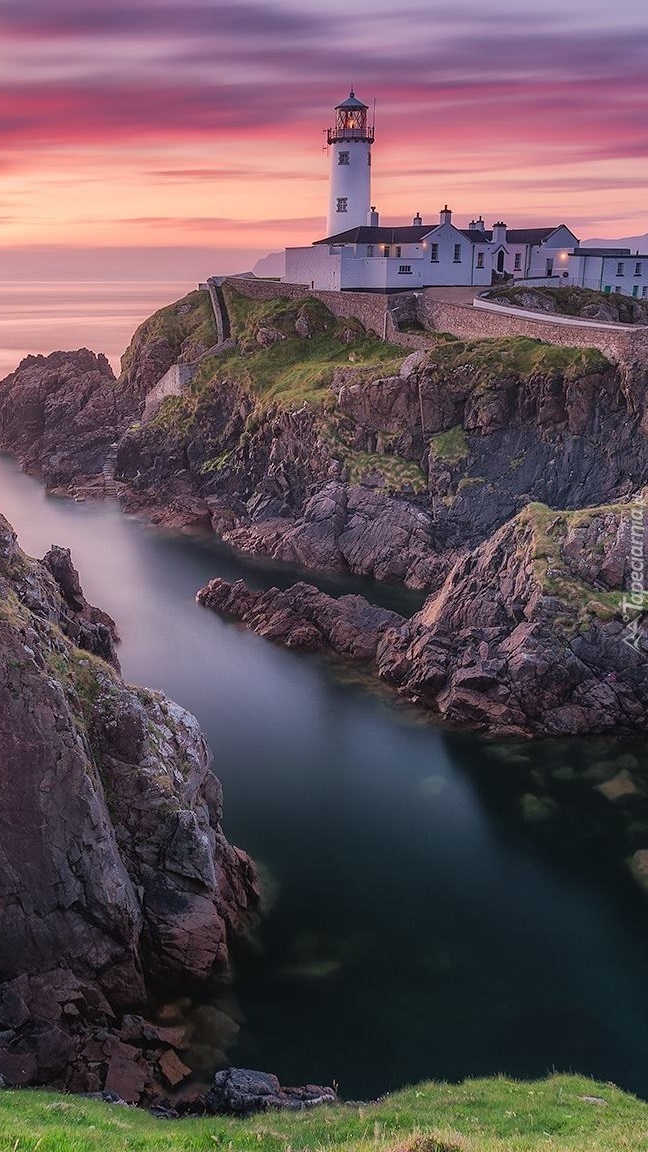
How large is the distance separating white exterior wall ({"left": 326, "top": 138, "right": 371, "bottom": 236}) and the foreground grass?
10580 centimetres

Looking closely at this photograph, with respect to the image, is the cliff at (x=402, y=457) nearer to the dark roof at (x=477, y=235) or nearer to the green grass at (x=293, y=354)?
the green grass at (x=293, y=354)

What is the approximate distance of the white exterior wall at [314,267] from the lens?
108 m

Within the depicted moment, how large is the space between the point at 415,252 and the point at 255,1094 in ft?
312

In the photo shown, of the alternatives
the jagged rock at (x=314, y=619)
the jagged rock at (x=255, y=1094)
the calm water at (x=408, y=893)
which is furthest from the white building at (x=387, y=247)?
the jagged rock at (x=255, y=1094)

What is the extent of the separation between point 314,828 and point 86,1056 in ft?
49.6

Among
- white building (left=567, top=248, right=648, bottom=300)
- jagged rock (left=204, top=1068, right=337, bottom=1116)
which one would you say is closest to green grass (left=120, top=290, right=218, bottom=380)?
white building (left=567, top=248, right=648, bottom=300)

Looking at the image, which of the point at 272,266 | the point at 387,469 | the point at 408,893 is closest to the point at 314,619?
the point at 387,469

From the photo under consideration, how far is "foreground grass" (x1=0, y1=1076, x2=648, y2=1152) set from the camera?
52.8 feet

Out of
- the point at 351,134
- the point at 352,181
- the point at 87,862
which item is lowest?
the point at 87,862

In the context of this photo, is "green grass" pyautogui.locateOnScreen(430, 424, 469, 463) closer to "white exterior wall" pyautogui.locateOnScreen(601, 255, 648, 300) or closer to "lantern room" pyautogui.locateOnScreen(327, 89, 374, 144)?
"white exterior wall" pyautogui.locateOnScreen(601, 255, 648, 300)

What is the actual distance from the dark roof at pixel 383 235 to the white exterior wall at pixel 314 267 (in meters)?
1.90

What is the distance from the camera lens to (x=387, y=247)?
105375 mm

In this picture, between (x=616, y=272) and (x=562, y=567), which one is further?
(x=616, y=272)

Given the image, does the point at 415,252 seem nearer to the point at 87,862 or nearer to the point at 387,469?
the point at 387,469
